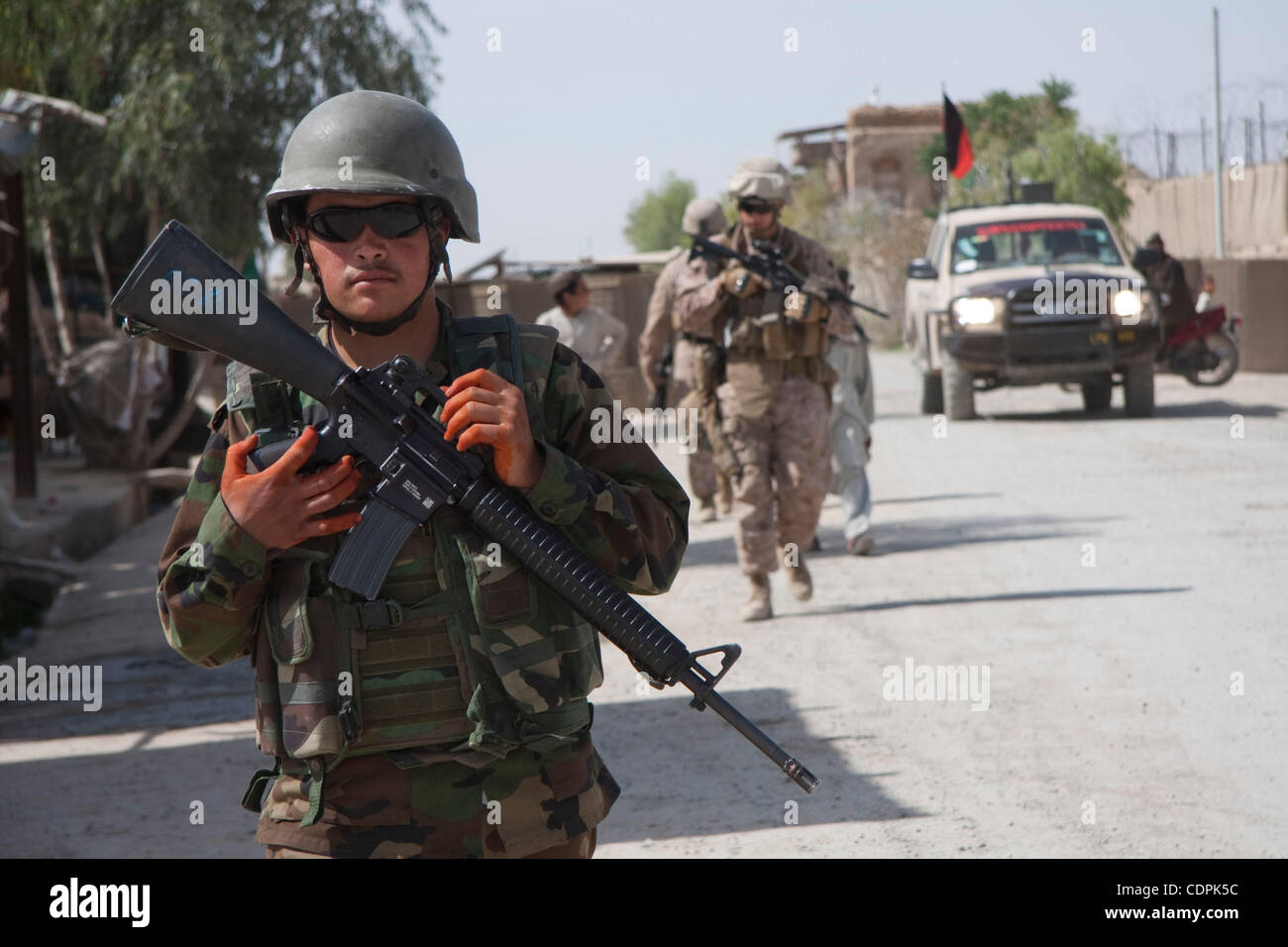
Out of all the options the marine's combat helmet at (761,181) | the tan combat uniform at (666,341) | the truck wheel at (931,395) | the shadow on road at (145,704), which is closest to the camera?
the shadow on road at (145,704)

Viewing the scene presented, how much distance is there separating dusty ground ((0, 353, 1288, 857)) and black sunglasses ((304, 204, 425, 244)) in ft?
8.46

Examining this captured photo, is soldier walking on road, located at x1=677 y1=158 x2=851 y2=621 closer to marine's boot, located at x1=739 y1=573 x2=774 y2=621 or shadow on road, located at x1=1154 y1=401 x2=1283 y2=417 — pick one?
marine's boot, located at x1=739 y1=573 x2=774 y2=621

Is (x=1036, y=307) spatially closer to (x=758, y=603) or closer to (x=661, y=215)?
(x=758, y=603)

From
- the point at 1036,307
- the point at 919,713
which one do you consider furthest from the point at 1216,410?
the point at 919,713

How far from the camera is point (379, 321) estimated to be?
2.44 metres

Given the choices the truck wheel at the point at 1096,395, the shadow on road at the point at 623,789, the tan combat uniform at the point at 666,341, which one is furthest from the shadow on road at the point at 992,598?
the truck wheel at the point at 1096,395

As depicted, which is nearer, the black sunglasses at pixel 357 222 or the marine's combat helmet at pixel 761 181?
the black sunglasses at pixel 357 222

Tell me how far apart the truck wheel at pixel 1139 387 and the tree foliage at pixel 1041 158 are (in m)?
20.7

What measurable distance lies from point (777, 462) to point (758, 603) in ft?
2.19

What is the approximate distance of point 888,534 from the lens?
1012cm

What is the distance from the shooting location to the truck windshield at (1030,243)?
16547mm

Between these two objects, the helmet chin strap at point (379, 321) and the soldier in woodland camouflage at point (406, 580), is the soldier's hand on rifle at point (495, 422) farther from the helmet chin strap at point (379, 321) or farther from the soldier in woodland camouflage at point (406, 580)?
the helmet chin strap at point (379, 321)

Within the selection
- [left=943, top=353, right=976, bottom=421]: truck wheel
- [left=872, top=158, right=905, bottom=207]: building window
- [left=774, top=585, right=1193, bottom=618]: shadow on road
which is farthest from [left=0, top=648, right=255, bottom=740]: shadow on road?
[left=872, top=158, right=905, bottom=207]: building window
